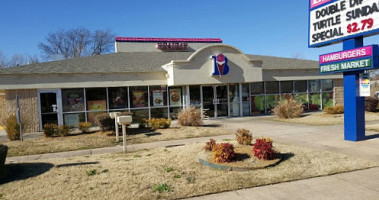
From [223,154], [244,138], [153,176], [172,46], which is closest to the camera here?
[153,176]

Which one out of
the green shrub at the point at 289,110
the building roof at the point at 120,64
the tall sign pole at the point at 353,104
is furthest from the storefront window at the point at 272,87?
the tall sign pole at the point at 353,104

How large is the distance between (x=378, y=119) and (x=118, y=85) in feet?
50.2

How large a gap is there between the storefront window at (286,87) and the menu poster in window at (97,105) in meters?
13.0

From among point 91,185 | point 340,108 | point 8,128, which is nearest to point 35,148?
point 8,128

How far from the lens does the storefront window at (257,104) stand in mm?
20203

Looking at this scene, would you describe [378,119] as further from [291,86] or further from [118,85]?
[118,85]

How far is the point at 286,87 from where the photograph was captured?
21109 millimetres

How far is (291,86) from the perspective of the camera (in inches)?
836

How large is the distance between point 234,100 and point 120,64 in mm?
8298

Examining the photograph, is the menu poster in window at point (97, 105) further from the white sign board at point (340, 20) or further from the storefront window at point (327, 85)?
the storefront window at point (327, 85)

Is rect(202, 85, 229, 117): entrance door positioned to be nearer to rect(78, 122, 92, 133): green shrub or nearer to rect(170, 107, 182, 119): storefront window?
rect(170, 107, 182, 119): storefront window

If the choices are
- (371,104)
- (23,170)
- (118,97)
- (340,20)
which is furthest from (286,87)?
(23,170)

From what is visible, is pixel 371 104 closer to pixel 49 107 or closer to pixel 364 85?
pixel 364 85

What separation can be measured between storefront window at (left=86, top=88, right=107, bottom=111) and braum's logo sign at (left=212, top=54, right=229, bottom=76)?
7.05 meters
